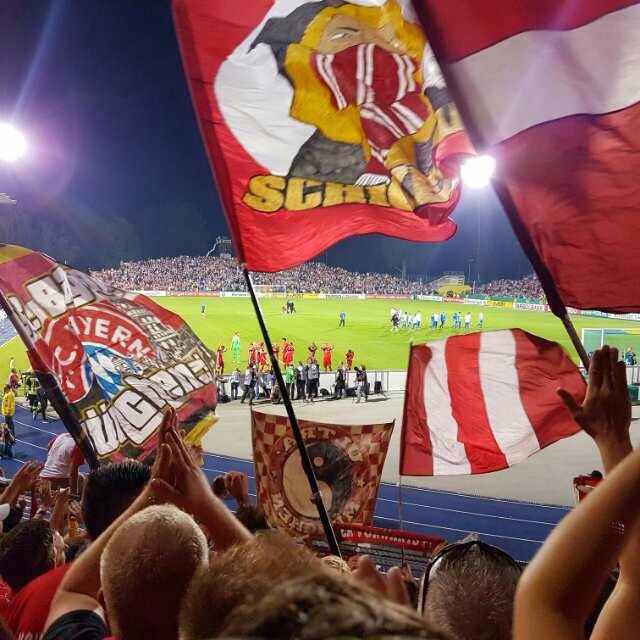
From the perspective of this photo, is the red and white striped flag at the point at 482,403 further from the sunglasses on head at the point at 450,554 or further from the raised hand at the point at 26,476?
the sunglasses on head at the point at 450,554

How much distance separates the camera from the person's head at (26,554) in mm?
2430

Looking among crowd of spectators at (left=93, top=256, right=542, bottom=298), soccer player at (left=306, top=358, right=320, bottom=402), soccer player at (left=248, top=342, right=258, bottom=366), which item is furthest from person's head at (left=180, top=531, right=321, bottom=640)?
crowd of spectators at (left=93, top=256, right=542, bottom=298)

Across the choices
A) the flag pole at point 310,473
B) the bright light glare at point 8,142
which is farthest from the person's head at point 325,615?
the bright light glare at point 8,142

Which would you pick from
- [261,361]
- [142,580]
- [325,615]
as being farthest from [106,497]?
[261,361]

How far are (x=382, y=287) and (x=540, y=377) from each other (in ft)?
207

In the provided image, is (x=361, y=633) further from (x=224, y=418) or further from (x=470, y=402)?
(x=224, y=418)

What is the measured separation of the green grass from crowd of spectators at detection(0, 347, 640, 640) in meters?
25.6

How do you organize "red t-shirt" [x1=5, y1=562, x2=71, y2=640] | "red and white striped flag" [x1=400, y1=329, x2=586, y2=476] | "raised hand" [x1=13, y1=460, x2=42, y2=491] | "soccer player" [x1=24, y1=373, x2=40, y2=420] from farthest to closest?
"soccer player" [x1=24, y1=373, x2=40, y2=420] < "red and white striped flag" [x1=400, y1=329, x2=586, y2=476] < "raised hand" [x1=13, y1=460, x2=42, y2=491] < "red t-shirt" [x1=5, y1=562, x2=71, y2=640]

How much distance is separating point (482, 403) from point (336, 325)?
34.8 meters

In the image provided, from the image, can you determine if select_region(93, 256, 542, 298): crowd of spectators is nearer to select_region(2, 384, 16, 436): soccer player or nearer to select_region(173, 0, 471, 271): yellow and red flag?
select_region(2, 384, 16, 436): soccer player

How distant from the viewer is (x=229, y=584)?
35.9 inches

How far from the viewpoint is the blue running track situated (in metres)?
8.46

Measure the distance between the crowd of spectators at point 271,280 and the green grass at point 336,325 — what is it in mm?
9009

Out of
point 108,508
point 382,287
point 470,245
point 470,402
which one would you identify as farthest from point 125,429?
point 470,245
